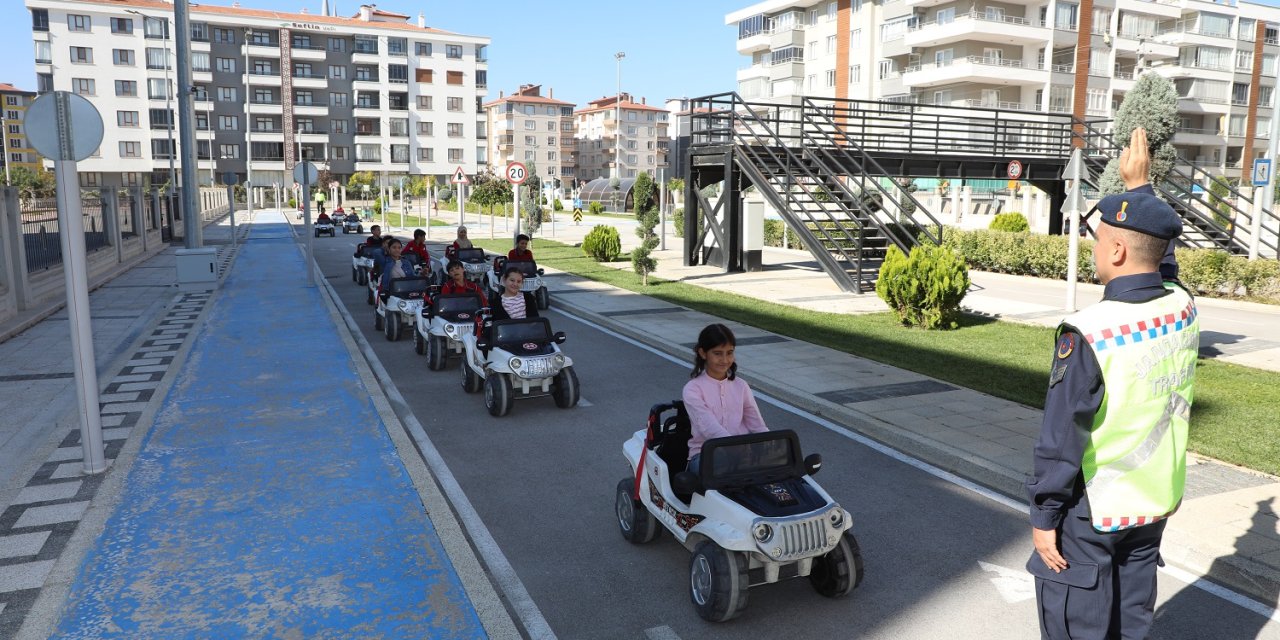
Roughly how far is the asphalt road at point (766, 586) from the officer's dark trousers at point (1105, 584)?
1.50 metres

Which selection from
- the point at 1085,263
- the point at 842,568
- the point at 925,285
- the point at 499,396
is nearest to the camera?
the point at 842,568

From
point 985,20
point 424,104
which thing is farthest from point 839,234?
point 424,104

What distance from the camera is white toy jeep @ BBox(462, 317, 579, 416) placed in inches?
356

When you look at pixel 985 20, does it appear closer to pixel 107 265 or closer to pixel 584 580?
pixel 107 265

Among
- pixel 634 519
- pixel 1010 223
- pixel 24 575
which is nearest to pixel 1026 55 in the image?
pixel 1010 223

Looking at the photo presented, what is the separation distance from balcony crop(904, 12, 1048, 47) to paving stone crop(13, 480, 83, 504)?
53.4 meters

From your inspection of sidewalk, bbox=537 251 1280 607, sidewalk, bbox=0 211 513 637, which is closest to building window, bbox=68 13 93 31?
sidewalk, bbox=537 251 1280 607

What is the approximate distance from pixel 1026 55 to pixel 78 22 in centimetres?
8035

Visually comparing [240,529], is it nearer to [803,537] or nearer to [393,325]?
[803,537]

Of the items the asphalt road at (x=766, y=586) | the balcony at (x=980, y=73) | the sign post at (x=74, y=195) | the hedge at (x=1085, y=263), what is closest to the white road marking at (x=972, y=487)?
the asphalt road at (x=766, y=586)

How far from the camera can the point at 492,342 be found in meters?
9.47

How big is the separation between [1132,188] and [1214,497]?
11.4ft

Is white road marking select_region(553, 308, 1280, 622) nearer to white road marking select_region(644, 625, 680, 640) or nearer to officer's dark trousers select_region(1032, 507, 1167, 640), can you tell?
officer's dark trousers select_region(1032, 507, 1167, 640)

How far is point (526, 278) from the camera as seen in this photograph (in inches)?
636
